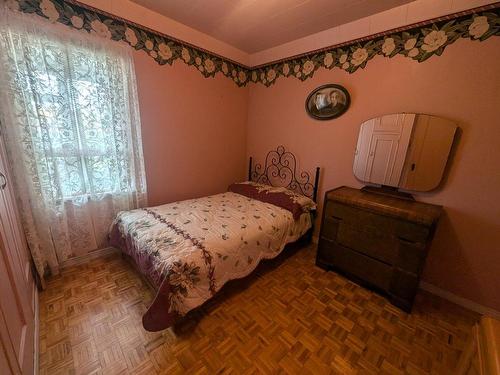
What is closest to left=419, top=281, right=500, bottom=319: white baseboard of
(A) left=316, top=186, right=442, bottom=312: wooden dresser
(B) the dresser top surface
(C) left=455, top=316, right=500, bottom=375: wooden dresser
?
(A) left=316, top=186, right=442, bottom=312: wooden dresser

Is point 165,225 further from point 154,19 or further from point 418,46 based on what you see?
point 418,46

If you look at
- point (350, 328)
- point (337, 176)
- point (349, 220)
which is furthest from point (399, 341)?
point (337, 176)

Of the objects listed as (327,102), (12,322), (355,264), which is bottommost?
(355,264)

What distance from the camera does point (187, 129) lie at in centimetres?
265

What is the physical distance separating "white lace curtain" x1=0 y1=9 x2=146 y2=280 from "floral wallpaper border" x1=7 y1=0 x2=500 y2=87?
13 centimetres

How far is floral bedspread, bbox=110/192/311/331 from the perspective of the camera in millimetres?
1360

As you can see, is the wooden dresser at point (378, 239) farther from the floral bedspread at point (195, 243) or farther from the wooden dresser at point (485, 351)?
the wooden dresser at point (485, 351)

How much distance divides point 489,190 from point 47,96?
3613mm

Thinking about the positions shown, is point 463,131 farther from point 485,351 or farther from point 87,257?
point 87,257

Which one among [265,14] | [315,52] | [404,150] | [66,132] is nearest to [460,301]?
[404,150]

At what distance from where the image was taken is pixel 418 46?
1.81m

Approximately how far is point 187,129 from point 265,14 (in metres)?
1.49

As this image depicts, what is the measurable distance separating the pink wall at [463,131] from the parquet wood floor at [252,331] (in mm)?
393

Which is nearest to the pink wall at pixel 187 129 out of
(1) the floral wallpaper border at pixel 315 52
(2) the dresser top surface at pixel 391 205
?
(1) the floral wallpaper border at pixel 315 52
